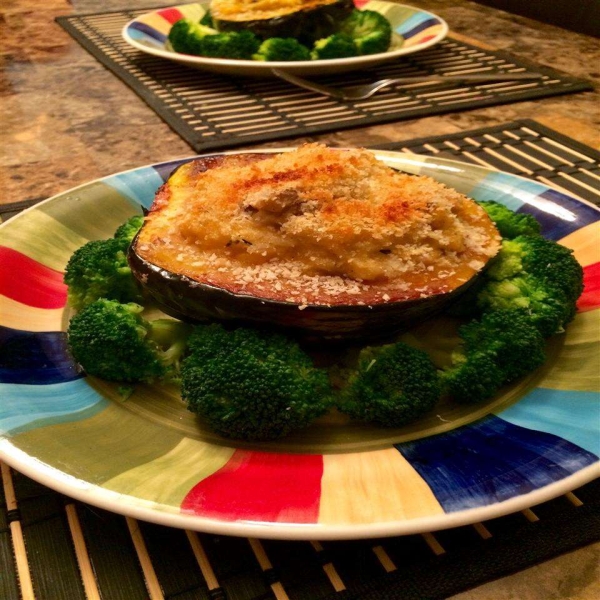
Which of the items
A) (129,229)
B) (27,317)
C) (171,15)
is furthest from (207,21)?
(27,317)

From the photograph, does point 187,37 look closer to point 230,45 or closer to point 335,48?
point 230,45

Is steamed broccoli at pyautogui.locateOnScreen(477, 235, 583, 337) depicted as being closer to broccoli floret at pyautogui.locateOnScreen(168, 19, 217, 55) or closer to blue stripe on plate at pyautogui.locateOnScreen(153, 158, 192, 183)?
blue stripe on plate at pyautogui.locateOnScreen(153, 158, 192, 183)

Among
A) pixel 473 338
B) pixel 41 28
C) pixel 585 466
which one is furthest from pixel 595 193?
pixel 41 28

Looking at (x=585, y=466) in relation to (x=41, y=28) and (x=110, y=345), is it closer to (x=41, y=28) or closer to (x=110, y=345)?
(x=110, y=345)

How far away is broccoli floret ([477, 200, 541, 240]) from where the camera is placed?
1.27m

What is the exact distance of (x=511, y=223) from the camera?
127cm

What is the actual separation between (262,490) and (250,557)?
0.13 metres

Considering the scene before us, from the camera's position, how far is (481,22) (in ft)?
12.6

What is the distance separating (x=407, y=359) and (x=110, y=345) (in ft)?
1.53

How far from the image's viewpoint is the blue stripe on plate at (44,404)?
2.81 ft

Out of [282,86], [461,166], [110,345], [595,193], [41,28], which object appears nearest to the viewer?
[110,345]

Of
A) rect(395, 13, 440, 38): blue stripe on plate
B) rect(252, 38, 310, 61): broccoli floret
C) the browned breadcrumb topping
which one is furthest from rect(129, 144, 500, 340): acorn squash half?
rect(395, 13, 440, 38): blue stripe on plate

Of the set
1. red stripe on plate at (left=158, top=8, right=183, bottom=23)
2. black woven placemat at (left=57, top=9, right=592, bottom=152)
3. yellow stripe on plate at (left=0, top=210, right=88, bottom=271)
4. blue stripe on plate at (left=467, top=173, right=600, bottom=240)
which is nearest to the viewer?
yellow stripe on plate at (left=0, top=210, right=88, bottom=271)

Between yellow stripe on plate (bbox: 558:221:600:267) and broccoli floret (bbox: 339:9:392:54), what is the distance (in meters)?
1.70
